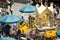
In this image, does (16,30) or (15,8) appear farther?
(15,8)

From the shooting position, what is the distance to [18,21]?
2184 centimetres

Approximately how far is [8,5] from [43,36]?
13.6 m

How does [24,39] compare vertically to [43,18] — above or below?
below

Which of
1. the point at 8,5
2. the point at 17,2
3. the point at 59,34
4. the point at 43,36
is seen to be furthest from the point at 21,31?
the point at 17,2

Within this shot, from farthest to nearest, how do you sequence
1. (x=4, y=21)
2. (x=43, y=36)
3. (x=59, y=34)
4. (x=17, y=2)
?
(x=17, y=2), (x=4, y=21), (x=43, y=36), (x=59, y=34)

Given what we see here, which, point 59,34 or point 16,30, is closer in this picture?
point 59,34

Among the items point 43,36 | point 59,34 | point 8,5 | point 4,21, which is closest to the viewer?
point 59,34

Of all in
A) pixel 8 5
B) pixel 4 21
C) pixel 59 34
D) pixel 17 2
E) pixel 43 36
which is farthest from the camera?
pixel 17 2

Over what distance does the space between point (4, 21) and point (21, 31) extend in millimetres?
1643

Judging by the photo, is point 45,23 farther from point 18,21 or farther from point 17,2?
point 17,2

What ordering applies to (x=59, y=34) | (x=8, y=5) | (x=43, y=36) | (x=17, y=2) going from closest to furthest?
(x=59, y=34) < (x=43, y=36) < (x=8, y=5) < (x=17, y=2)

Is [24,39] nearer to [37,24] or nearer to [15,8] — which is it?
[37,24]

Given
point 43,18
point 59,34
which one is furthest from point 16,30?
point 59,34

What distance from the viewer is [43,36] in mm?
20172
